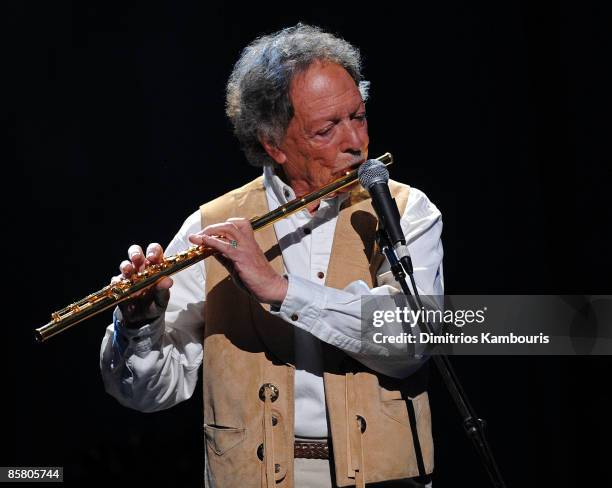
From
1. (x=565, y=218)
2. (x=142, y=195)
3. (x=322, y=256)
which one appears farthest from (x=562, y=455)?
(x=142, y=195)

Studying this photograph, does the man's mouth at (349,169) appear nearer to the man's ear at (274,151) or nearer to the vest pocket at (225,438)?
the man's ear at (274,151)

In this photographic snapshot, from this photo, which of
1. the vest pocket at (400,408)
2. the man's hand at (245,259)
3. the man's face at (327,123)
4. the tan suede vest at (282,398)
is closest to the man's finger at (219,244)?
the man's hand at (245,259)

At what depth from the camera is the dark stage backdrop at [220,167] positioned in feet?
11.5

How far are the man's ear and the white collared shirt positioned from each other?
0.18 ft

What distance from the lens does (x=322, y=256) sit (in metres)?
2.58

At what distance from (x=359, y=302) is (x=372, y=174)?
1.08 feet

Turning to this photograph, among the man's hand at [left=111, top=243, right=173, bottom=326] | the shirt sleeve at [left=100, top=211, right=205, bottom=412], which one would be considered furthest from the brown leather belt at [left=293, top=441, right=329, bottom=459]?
the man's hand at [left=111, top=243, right=173, bottom=326]

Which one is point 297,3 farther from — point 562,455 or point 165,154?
point 562,455

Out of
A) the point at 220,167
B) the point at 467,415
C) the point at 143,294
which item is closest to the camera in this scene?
the point at 467,415

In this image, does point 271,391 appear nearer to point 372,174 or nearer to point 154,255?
point 154,255

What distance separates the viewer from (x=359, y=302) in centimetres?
231

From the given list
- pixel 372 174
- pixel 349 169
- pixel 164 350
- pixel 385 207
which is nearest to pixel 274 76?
pixel 349 169

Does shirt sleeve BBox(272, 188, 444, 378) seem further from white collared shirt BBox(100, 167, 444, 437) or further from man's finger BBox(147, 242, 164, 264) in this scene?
man's finger BBox(147, 242, 164, 264)

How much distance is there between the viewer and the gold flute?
2.34m
